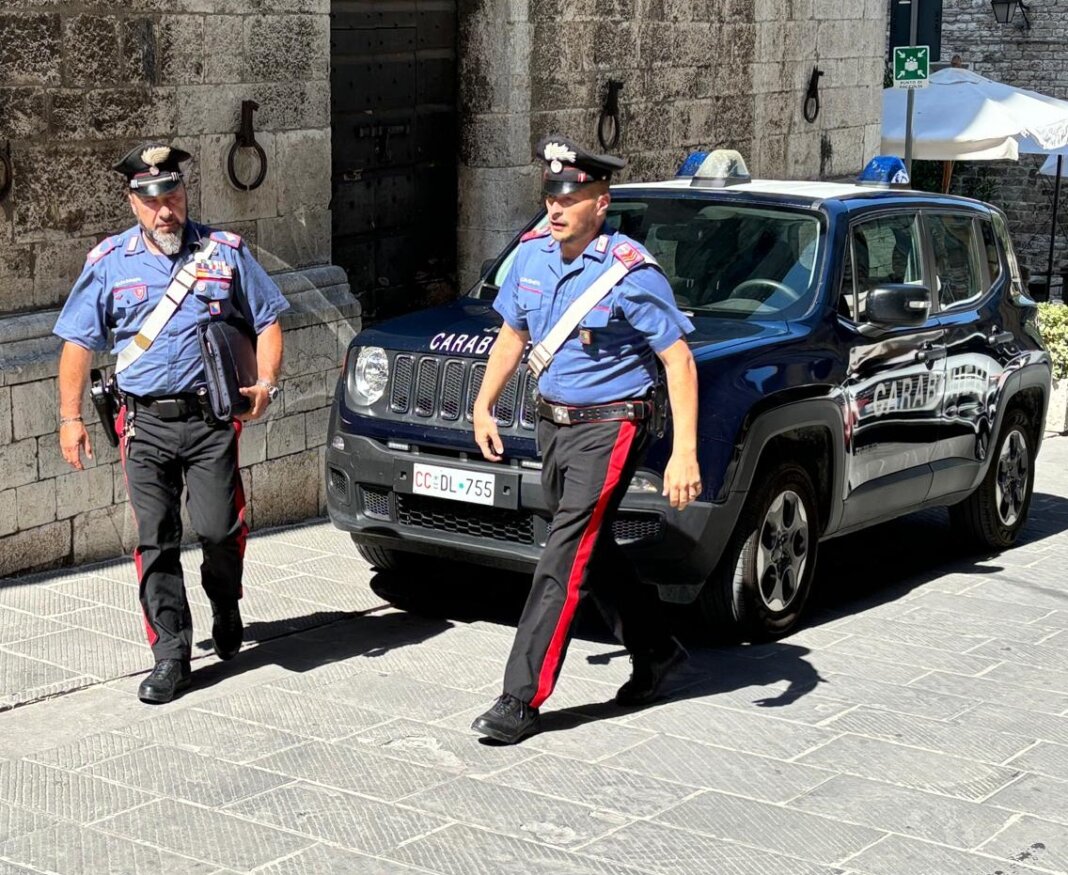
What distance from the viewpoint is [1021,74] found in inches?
1073

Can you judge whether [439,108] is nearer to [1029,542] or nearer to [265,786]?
[1029,542]

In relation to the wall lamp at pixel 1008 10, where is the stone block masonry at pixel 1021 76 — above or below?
below

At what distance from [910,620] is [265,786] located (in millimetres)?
3288

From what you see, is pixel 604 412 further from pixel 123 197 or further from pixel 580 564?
pixel 123 197

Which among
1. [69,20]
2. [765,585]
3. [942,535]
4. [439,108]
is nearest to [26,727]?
[765,585]

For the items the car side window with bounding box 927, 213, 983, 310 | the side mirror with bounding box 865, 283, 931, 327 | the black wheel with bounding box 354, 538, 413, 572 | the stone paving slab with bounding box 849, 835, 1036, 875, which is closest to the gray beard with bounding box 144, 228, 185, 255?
the black wheel with bounding box 354, 538, 413, 572

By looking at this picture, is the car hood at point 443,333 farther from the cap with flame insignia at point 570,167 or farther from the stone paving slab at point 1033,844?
the stone paving slab at point 1033,844

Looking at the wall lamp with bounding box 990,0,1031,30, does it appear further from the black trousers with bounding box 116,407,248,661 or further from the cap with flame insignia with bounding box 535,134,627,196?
the black trousers with bounding box 116,407,248,661

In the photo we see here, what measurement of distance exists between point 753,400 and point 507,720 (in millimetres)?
1655

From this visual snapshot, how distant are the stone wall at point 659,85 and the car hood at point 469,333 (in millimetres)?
4079

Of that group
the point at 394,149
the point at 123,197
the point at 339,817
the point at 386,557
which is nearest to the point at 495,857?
the point at 339,817

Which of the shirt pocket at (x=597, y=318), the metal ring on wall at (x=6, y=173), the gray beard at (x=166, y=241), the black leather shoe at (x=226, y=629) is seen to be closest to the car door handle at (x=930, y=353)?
the shirt pocket at (x=597, y=318)

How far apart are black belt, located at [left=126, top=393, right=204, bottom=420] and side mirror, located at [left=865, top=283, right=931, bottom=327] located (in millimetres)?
2772

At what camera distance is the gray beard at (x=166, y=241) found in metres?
6.32
